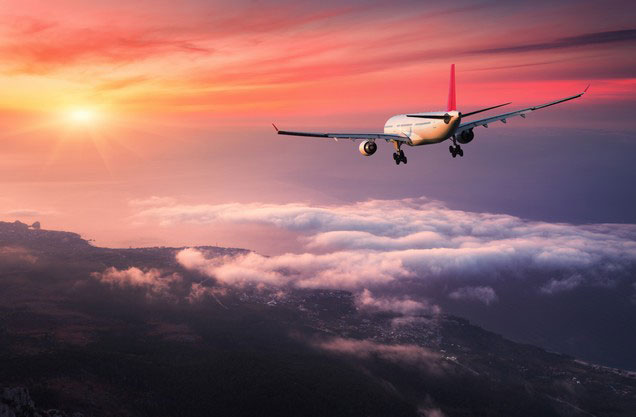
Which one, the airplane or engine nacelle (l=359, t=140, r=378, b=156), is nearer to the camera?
the airplane

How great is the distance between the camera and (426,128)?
2239 inches

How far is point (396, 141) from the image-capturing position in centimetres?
6262

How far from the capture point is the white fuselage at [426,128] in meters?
54.2

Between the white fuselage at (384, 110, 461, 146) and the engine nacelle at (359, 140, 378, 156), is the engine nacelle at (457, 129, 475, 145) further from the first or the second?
the engine nacelle at (359, 140, 378, 156)

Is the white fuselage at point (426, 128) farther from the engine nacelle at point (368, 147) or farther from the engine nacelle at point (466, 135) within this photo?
the engine nacelle at point (466, 135)

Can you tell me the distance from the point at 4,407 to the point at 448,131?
21966 centimetres

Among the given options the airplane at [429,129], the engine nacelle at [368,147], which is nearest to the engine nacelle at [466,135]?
the airplane at [429,129]

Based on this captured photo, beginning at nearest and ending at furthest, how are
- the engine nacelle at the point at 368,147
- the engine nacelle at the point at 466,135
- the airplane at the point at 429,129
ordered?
the airplane at the point at 429,129 < the engine nacelle at the point at 466,135 < the engine nacelle at the point at 368,147

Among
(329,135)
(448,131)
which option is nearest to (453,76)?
(448,131)

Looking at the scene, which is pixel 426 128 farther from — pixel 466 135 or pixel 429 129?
pixel 466 135

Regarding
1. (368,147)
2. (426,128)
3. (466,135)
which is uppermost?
(426,128)

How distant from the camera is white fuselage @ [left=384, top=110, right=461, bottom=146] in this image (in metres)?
54.2

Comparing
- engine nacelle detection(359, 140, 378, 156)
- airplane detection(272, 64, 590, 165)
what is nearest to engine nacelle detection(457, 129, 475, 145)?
airplane detection(272, 64, 590, 165)

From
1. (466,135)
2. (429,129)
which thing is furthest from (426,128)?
(466,135)
